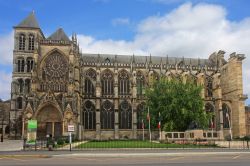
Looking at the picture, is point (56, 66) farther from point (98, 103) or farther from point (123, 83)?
point (123, 83)

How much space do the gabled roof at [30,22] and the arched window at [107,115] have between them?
69.5 ft

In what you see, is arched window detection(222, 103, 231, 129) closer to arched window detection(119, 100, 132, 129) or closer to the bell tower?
arched window detection(119, 100, 132, 129)

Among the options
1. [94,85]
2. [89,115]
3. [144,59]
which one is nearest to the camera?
[89,115]

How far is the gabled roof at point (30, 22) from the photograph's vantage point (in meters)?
67.8

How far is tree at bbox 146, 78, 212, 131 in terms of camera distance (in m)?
51.6

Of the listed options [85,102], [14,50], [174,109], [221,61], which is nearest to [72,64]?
[85,102]

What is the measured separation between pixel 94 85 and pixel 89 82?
1202 mm

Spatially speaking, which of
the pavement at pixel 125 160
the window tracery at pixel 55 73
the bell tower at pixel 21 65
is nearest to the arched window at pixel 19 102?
the bell tower at pixel 21 65

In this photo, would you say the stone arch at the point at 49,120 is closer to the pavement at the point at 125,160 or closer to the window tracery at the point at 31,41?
the window tracery at the point at 31,41

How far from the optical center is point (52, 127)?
5434 centimetres

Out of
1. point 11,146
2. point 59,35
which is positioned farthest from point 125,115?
point 11,146

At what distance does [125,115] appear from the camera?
6738 cm

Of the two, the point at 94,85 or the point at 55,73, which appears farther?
the point at 94,85

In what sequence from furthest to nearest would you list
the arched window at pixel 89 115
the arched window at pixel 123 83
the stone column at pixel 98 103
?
the arched window at pixel 123 83, the arched window at pixel 89 115, the stone column at pixel 98 103
